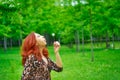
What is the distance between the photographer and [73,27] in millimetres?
46969

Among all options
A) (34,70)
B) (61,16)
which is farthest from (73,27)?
(34,70)

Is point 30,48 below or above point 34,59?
above

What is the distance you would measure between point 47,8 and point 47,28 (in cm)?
315

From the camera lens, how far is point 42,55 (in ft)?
24.4

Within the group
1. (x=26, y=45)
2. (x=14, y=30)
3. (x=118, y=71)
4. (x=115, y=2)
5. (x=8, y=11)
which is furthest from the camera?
(x=14, y=30)

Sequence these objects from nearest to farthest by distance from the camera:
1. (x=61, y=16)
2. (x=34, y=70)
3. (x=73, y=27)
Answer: (x=34, y=70) < (x=73, y=27) < (x=61, y=16)

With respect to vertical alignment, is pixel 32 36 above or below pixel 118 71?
above

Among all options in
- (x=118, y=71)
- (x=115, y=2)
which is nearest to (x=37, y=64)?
(x=118, y=71)

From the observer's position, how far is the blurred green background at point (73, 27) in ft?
72.5

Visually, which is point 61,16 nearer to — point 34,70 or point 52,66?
point 52,66

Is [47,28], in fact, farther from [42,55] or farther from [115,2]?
[42,55]

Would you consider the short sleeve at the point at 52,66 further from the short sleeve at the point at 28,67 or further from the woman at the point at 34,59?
the short sleeve at the point at 28,67

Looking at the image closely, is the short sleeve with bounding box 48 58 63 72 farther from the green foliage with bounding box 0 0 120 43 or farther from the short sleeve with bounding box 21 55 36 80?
the green foliage with bounding box 0 0 120 43

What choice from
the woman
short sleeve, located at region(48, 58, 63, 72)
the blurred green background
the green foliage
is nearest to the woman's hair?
the woman
